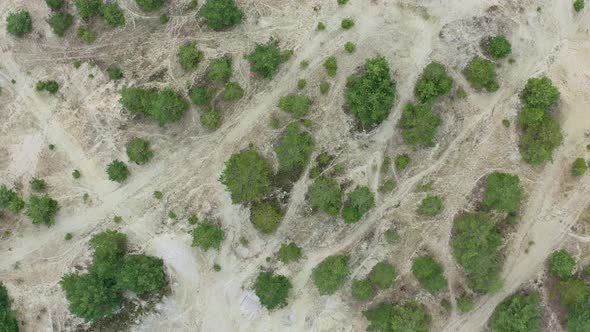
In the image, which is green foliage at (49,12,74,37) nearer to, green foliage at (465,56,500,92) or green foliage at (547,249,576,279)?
green foliage at (465,56,500,92)

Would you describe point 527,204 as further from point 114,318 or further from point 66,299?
point 66,299

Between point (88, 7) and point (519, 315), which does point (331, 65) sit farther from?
point (519, 315)

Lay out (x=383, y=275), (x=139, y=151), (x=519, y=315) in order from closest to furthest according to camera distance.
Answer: (x=519, y=315) < (x=383, y=275) < (x=139, y=151)

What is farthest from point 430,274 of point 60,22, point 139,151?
point 60,22

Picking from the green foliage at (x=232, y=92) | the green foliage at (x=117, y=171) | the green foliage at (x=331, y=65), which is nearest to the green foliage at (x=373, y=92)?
the green foliage at (x=331, y=65)

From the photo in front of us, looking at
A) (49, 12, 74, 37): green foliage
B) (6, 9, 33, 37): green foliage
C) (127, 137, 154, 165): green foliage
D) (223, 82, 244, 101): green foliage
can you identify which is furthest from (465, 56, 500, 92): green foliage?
(6, 9, 33, 37): green foliage

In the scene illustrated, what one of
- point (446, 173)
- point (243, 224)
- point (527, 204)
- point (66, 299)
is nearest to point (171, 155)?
point (243, 224)

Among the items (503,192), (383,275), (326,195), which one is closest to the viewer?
(503,192)
